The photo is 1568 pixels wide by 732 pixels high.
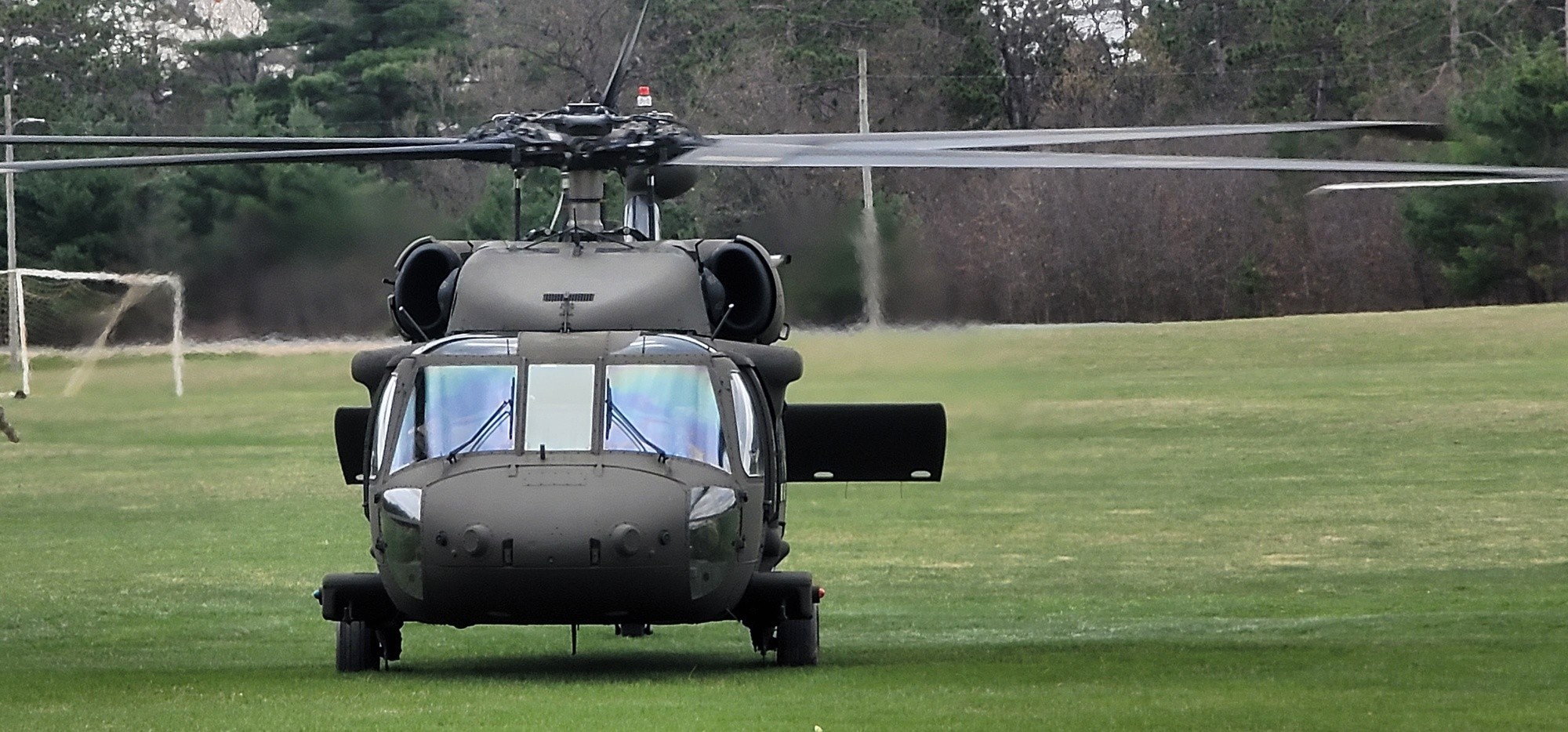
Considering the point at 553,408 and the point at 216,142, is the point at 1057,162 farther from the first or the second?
the point at 216,142

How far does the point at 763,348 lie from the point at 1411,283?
152ft

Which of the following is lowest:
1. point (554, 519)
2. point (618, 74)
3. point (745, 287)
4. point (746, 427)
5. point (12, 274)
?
point (12, 274)

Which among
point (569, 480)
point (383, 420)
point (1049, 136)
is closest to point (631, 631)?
point (383, 420)

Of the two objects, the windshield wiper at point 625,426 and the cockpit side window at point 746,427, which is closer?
the windshield wiper at point 625,426

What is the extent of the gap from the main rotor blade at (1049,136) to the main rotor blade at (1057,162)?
167mm

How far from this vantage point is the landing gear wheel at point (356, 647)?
13953 millimetres

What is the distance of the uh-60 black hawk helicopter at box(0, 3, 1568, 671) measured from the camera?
12.3 metres

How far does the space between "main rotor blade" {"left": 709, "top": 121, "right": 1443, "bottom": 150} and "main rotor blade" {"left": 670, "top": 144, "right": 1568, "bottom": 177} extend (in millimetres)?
167

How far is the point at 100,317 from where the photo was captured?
23.4 metres

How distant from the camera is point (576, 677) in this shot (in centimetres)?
1386

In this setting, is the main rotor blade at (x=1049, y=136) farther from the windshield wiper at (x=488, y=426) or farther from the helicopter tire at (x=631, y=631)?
the helicopter tire at (x=631, y=631)

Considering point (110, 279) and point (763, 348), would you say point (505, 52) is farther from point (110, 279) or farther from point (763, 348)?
point (763, 348)

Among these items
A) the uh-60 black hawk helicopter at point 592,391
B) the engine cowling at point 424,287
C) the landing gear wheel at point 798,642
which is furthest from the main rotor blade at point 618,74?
the landing gear wheel at point 798,642

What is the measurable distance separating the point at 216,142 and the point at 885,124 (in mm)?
37506
